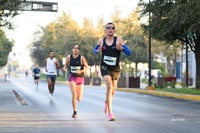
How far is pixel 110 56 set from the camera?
1105cm

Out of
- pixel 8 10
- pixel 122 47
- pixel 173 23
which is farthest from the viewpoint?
pixel 173 23

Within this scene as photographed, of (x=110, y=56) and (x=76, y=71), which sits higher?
(x=110, y=56)

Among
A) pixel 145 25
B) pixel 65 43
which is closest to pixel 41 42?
pixel 65 43

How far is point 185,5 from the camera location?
2461 cm

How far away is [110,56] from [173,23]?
55.3 ft

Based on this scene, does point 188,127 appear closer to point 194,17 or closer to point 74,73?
point 74,73

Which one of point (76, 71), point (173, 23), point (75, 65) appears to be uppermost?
point (173, 23)

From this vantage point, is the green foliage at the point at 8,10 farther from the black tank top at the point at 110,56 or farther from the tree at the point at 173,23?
the black tank top at the point at 110,56

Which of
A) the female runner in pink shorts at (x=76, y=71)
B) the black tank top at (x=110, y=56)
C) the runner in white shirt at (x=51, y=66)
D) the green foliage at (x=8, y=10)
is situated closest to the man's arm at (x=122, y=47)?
the black tank top at (x=110, y=56)

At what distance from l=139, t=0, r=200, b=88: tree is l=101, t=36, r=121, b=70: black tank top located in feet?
46.2

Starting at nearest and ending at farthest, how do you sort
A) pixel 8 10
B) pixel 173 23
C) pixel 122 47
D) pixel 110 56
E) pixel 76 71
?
pixel 122 47 → pixel 110 56 → pixel 76 71 → pixel 8 10 → pixel 173 23

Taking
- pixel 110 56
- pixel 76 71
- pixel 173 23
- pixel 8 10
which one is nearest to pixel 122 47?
pixel 110 56

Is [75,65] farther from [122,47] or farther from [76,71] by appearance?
[122,47]

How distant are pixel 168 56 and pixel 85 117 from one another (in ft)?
179
